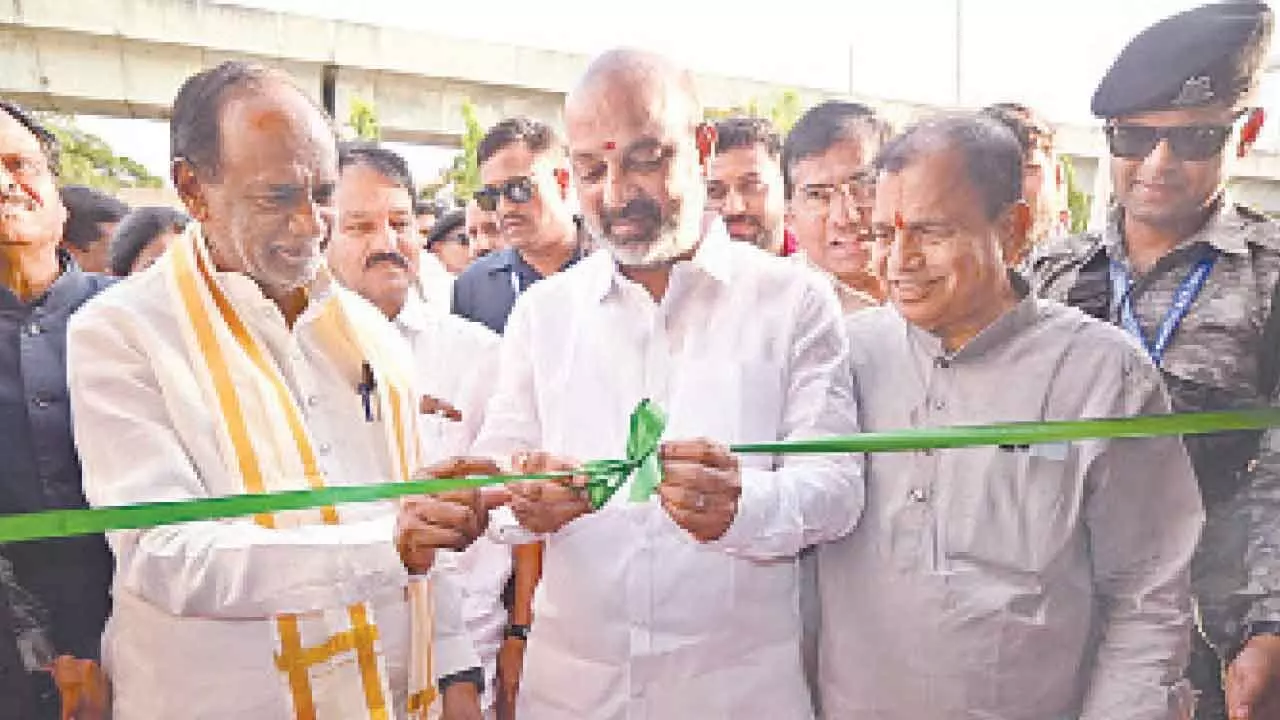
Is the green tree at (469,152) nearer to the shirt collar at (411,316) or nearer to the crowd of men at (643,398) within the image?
the crowd of men at (643,398)

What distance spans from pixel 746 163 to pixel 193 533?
1.22 metres

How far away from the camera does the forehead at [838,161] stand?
1.90 m

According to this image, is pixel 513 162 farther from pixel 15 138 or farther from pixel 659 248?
pixel 15 138

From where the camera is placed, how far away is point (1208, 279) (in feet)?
5.74

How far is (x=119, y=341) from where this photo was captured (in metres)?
1.40

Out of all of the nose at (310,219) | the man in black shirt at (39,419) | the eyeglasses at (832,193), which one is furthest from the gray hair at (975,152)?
the man in black shirt at (39,419)

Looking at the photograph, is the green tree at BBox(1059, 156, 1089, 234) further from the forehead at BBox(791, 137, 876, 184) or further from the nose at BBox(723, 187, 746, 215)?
the nose at BBox(723, 187, 746, 215)

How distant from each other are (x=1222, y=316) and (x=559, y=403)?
115 centimetres

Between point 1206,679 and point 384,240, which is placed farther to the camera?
point 1206,679

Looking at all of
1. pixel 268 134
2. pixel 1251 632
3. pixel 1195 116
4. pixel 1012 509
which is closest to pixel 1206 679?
Answer: pixel 1251 632

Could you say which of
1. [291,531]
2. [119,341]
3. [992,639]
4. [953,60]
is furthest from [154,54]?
[992,639]

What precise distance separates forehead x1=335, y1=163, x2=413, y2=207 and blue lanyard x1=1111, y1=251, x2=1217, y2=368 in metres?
1.25

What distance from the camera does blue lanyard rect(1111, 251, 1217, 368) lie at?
1.74m

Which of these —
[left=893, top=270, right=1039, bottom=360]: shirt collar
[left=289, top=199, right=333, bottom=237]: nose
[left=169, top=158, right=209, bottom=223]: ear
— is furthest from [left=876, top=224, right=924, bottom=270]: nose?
[left=169, top=158, right=209, bottom=223]: ear
